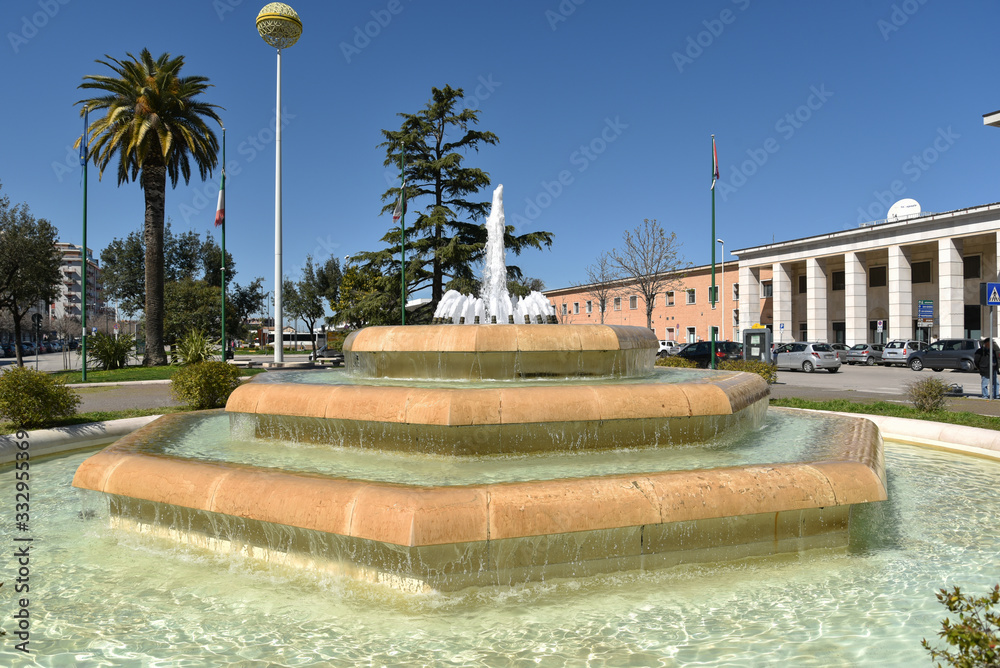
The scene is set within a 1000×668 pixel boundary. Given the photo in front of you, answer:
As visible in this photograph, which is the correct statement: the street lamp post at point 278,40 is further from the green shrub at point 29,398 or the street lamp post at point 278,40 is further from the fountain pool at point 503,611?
the fountain pool at point 503,611

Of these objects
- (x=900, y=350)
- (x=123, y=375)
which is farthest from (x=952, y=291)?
(x=123, y=375)

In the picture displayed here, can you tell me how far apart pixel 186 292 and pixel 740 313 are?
137 feet

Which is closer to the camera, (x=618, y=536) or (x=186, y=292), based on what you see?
(x=618, y=536)

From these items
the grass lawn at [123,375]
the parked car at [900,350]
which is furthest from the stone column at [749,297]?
the grass lawn at [123,375]

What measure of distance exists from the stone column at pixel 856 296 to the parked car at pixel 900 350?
227 inches

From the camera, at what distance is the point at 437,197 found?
25.7 meters

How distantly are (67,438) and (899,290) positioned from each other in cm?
4318

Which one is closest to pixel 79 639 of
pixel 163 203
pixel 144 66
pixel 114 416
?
pixel 114 416

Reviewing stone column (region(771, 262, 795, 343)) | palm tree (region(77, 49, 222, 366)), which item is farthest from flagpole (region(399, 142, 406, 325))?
stone column (region(771, 262, 795, 343))

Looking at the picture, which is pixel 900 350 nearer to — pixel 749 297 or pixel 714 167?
pixel 749 297

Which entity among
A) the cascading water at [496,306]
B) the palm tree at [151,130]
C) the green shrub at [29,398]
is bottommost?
the green shrub at [29,398]

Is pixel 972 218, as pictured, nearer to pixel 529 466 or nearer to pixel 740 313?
pixel 740 313

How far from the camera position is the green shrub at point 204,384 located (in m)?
10.2

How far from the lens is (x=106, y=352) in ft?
77.0
